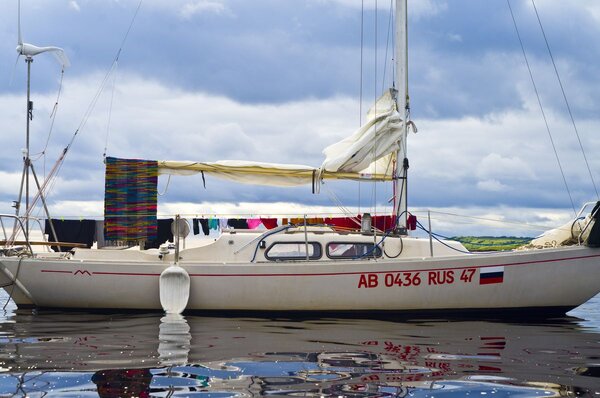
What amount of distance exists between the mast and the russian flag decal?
9.33ft

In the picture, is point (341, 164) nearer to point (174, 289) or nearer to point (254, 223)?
point (254, 223)

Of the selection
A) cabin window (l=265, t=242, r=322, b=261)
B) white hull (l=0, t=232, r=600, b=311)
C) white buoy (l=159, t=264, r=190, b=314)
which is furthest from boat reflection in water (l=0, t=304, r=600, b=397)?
cabin window (l=265, t=242, r=322, b=261)

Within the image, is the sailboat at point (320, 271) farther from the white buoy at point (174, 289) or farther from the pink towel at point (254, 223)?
the pink towel at point (254, 223)

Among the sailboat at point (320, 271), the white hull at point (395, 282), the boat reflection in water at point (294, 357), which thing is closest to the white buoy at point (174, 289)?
the sailboat at point (320, 271)

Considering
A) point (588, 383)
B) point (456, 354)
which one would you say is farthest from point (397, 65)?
point (588, 383)

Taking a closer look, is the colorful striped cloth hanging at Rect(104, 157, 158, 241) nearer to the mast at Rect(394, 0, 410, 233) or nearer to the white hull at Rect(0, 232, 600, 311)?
the white hull at Rect(0, 232, 600, 311)

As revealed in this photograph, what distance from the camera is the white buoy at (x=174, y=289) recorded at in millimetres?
16225

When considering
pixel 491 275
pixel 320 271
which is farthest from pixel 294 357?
pixel 491 275

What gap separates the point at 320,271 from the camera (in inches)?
626

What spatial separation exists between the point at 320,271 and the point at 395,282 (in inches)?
65.8

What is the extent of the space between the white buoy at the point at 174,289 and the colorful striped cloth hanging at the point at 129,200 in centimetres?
215

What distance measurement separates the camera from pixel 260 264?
1606 centimetres

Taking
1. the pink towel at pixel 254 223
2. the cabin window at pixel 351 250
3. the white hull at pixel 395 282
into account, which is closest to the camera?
the white hull at pixel 395 282

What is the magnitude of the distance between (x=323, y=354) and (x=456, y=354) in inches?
81.6
